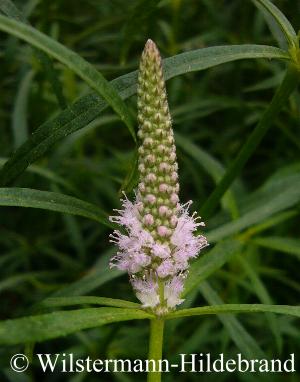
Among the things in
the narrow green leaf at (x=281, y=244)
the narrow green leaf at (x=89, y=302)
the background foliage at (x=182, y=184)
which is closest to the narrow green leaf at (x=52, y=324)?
the narrow green leaf at (x=89, y=302)

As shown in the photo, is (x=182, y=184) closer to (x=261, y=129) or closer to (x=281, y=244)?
(x=281, y=244)

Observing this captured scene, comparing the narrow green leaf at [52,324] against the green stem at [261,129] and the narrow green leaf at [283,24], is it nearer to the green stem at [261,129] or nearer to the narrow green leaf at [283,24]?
the green stem at [261,129]

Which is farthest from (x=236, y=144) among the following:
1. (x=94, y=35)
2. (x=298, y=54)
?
(x=298, y=54)

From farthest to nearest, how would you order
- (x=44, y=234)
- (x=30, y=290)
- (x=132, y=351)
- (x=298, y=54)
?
(x=44, y=234) < (x=30, y=290) < (x=132, y=351) < (x=298, y=54)

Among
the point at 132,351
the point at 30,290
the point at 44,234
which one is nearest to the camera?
the point at 132,351

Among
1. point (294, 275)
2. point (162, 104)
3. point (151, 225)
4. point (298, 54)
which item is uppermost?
point (294, 275)

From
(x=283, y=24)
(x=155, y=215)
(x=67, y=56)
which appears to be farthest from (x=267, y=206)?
(x=67, y=56)

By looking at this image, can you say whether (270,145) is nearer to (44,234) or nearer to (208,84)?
(208,84)
